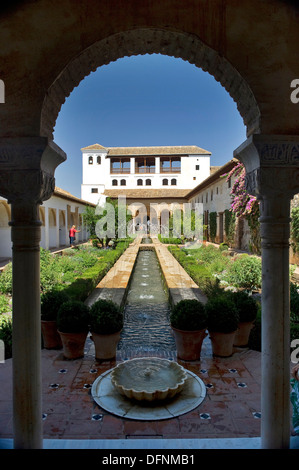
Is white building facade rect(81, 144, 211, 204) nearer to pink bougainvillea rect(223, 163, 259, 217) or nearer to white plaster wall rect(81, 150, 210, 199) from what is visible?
white plaster wall rect(81, 150, 210, 199)

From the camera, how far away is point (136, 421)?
9.48 ft

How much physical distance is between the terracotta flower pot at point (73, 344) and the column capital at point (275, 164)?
10.4 feet

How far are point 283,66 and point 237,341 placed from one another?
3.83 metres

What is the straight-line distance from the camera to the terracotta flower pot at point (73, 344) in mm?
4191

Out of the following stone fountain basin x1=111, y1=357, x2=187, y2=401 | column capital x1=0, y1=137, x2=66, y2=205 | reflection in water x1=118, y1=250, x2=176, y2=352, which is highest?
column capital x1=0, y1=137, x2=66, y2=205

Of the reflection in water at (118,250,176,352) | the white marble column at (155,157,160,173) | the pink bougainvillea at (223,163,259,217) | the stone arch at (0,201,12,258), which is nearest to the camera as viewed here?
the reflection in water at (118,250,176,352)

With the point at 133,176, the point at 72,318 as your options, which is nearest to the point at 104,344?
the point at 72,318

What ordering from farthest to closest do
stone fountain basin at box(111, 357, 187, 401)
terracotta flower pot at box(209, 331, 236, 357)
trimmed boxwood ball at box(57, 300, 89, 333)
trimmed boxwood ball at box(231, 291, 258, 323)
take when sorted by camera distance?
1. trimmed boxwood ball at box(231, 291, 258, 323)
2. terracotta flower pot at box(209, 331, 236, 357)
3. trimmed boxwood ball at box(57, 300, 89, 333)
4. stone fountain basin at box(111, 357, 187, 401)

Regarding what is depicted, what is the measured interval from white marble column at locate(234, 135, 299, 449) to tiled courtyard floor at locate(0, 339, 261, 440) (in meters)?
0.76

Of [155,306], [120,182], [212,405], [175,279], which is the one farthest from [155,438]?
[120,182]

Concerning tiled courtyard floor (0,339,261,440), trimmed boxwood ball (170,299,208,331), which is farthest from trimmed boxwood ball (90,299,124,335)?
trimmed boxwood ball (170,299,208,331)

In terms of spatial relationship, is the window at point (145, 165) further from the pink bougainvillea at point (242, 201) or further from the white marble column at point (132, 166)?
the pink bougainvillea at point (242, 201)

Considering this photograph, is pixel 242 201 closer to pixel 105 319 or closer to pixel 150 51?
pixel 105 319

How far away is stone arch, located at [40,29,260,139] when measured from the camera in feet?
7.24
